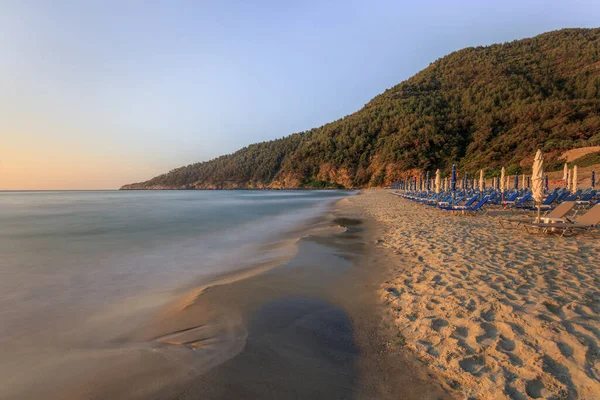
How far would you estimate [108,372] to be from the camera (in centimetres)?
248

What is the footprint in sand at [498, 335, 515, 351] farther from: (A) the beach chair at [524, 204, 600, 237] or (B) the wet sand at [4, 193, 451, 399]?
(A) the beach chair at [524, 204, 600, 237]

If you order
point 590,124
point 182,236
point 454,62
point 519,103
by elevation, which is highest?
A: point 454,62

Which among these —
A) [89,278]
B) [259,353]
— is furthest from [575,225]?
[89,278]

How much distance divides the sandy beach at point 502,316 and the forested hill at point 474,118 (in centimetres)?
3407

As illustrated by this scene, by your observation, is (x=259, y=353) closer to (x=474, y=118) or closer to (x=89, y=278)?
(x=89, y=278)

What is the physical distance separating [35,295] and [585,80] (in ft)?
220

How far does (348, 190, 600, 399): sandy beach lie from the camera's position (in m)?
2.11

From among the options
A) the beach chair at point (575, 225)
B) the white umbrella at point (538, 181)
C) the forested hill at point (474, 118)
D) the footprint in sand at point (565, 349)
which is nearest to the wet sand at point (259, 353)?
the footprint in sand at point (565, 349)

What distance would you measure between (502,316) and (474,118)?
61.3 metres

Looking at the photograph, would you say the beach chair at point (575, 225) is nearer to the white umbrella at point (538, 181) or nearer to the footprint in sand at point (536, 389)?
the white umbrella at point (538, 181)

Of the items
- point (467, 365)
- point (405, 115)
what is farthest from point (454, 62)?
point (467, 365)

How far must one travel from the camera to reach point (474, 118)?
54.6 metres

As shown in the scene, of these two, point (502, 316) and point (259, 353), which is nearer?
point (259, 353)

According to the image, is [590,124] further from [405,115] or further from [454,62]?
[454,62]
